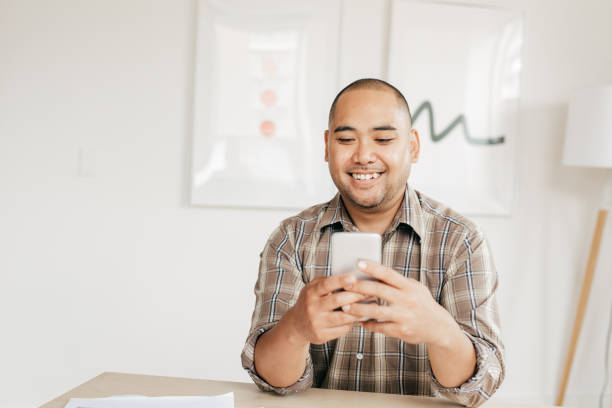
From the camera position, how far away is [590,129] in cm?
222

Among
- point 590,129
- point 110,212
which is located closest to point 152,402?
point 110,212

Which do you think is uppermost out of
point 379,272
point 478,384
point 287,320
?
point 379,272

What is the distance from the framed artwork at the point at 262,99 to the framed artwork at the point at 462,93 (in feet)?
1.17

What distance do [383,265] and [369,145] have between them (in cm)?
28

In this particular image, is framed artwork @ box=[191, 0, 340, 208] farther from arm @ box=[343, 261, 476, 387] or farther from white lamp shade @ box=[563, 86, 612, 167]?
arm @ box=[343, 261, 476, 387]

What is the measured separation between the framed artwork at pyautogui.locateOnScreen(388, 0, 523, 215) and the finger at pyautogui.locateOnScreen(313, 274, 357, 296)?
1.57 meters

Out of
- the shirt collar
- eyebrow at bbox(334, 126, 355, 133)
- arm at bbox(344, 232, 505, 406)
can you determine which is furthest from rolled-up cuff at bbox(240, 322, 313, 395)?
eyebrow at bbox(334, 126, 355, 133)

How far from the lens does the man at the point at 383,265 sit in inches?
40.0

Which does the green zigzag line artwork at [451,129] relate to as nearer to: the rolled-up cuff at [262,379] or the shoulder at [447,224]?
the shoulder at [447,224]

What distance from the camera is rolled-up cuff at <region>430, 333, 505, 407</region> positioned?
99cm

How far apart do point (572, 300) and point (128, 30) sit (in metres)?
2.39

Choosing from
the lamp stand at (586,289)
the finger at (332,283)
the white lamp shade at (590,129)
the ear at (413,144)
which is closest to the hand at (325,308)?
the finger at (332,283)

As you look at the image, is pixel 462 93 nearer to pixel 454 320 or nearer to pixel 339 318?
pixel 454 320

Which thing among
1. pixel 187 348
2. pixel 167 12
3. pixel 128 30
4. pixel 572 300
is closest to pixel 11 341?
pixel 187 348
